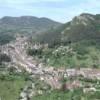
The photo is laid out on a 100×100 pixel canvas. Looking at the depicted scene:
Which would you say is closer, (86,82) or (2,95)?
(2,95)

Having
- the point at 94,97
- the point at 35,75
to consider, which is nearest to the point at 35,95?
the point at 94,97

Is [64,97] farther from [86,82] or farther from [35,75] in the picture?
[35,75]

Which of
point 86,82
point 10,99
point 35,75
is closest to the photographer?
point 10,99

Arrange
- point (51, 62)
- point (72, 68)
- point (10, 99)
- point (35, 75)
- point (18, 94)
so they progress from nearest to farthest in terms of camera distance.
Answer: point (10, 99) < point (18, 94) < point (35, 75) < point (72, 68) < point (51, 62)

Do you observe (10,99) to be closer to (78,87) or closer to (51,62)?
(78,87)

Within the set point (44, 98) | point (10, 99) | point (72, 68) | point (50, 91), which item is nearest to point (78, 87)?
point (50, 91)

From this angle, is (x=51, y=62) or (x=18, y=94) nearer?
(x=18, y=94)

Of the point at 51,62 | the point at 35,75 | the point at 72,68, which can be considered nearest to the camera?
the point at 35,75

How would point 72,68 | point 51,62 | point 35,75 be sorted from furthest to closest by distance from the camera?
point 51,62
point 72,68
point 35,75
